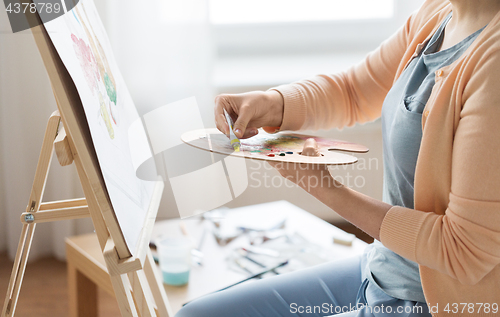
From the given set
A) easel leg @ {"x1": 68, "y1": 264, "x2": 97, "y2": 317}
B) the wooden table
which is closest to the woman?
the wooden table

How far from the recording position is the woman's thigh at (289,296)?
0.81 metres

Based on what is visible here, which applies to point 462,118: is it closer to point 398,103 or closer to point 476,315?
point 398,103

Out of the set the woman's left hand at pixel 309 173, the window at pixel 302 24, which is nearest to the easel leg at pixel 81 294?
the woman's left hand at pixel 309 173

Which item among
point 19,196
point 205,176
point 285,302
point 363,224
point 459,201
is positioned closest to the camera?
point 459,201

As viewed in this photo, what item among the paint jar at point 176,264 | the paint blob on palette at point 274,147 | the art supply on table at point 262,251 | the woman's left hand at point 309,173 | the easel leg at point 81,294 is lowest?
the easel leg at point 81,294

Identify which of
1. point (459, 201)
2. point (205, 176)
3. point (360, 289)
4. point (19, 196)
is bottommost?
point (19, 196)

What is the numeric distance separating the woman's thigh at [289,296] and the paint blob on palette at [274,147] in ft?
0.89

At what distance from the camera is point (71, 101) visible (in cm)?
59

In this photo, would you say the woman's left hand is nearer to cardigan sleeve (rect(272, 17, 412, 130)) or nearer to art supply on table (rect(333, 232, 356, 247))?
cardigan sleeve (rect(272, 17, 412, 130))

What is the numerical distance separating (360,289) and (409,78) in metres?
0.40

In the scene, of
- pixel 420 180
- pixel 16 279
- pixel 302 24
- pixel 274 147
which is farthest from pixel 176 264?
pixel 302 24

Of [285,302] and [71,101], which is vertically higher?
[71,101]

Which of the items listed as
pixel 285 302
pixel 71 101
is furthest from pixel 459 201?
pixel 71 101

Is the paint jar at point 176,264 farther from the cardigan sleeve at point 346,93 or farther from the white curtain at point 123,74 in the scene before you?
the white curtain at point 123,74
